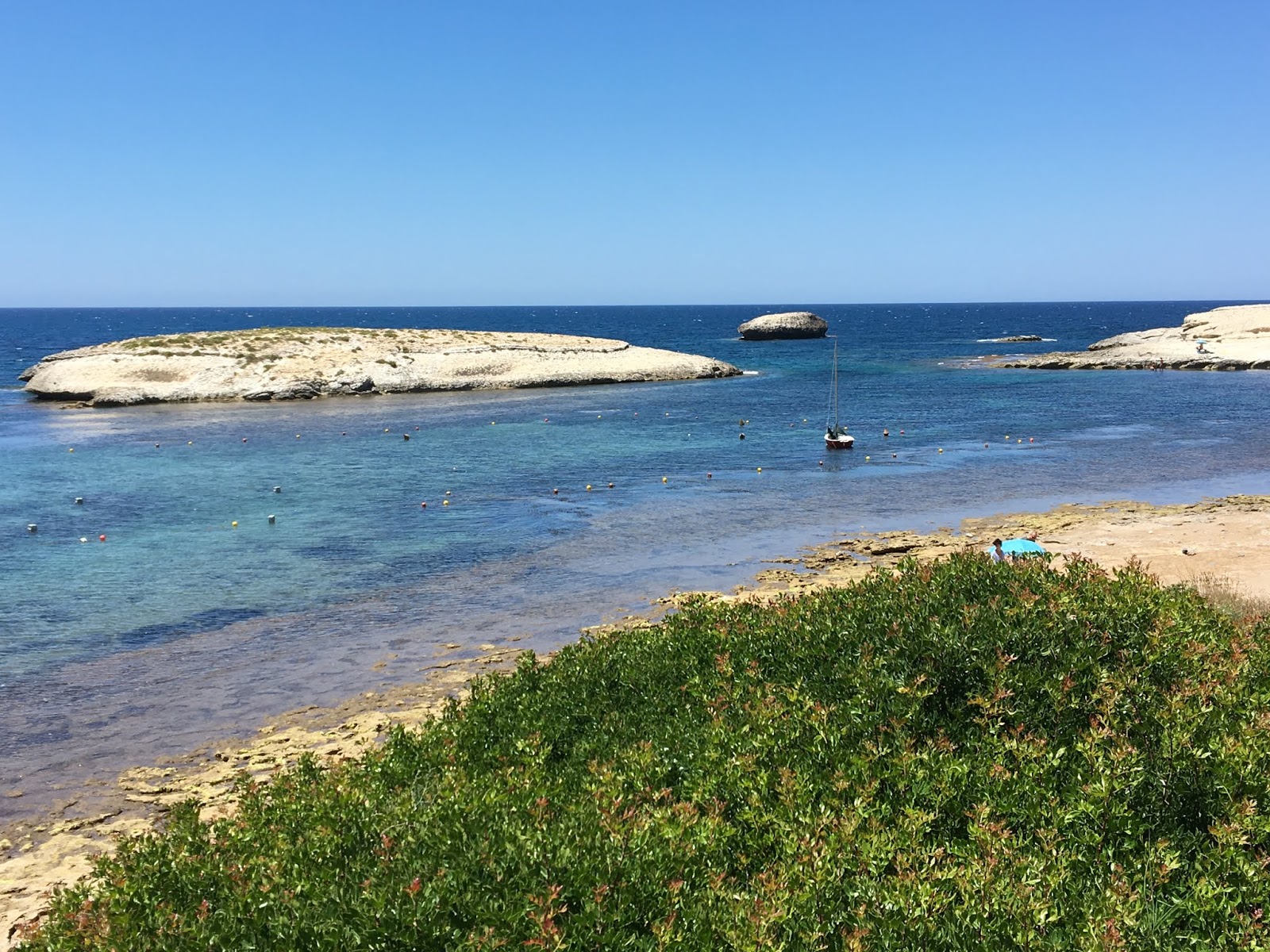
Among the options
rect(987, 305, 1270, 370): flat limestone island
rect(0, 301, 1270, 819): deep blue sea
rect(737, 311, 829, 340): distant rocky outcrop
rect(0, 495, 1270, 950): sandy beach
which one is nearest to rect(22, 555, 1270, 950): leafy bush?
rect(0, 495, 1270, 950): sandy beach

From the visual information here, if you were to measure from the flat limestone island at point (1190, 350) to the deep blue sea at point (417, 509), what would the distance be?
2165 centimetres

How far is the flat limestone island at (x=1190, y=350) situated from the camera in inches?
3625

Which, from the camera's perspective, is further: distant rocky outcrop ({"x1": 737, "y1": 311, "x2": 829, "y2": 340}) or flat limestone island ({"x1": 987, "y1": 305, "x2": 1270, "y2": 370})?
distant rocky outcrop ({"x1": 737, "y1": 311, "x2": 829, "y2": 340})

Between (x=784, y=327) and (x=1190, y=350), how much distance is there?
191ft

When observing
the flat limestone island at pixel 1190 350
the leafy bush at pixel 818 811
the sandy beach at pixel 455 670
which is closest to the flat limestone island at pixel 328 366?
the flat limestone island at pixel 1190 350

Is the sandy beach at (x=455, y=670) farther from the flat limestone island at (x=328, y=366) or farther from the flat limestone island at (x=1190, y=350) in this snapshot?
the flat limestone island at (x=1190, y=350)

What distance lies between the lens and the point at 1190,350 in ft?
321

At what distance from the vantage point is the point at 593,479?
41.6m

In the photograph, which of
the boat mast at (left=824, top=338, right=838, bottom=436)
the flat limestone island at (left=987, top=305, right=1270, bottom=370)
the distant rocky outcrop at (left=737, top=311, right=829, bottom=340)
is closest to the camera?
the boat mast at (left=824, top=338, right=838, bottom=436)

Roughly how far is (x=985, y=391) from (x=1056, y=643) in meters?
71.4

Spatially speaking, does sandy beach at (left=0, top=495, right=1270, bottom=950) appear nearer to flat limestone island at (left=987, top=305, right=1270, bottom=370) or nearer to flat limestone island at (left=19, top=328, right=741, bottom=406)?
flat limestone island at (left=19, top=328, right=741, bottom=406)

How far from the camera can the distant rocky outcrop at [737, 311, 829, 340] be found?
470ft

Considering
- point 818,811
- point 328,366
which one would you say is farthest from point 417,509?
point 328,366

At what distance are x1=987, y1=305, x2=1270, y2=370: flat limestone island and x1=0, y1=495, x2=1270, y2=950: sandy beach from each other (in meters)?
67.0
